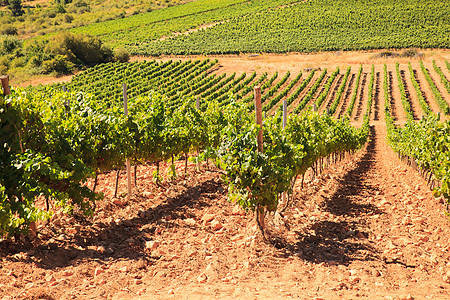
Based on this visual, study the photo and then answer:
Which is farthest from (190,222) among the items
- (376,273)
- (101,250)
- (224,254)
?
(376,273)

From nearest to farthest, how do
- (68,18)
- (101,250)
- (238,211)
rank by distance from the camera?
1. (101,250)
2. (238,211)
3. (68,18)

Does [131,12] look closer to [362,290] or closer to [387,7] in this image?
[387,7]

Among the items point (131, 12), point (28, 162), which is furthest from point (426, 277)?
point (131, 12)

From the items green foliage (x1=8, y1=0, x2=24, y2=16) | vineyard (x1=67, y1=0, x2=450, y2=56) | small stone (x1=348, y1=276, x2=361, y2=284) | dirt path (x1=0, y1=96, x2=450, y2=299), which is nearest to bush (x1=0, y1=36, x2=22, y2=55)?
vineyard (x1=67, y1=0, x2=450, y2=56)

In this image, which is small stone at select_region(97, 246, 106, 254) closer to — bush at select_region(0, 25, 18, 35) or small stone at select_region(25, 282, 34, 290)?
small stone at select_region(25, 282, 34, 290)

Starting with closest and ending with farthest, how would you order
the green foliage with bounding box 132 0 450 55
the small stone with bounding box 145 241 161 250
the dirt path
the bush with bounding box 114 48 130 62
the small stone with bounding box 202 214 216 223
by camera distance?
the dirt path, the small stone with bounding box 145 241 161 250, the small stone with bounding box 202 214 216 223, the bush with bounding box 114 48 130 62, the green foliage with bounding box 132 0 450 55

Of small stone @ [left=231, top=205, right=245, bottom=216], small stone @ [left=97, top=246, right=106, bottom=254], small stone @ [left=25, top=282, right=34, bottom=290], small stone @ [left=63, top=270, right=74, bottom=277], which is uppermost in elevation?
small stone @ [left=25, top=282, right=34, bottom=290]

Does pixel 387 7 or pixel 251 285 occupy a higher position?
pixel 387 7

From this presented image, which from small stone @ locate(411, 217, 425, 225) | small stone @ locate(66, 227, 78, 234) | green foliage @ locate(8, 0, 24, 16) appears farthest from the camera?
green foliage @ locate(8, 0, 24, 16)

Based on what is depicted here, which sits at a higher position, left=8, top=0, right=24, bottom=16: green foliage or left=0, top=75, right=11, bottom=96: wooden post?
left=8, top=0, right=24, bottom=16: green foliage

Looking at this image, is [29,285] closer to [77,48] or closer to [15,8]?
[77,48]

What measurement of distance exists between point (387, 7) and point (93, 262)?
122799 millimetres

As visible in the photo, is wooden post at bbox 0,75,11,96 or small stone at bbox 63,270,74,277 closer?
small stone at bbox 63,270,74,277

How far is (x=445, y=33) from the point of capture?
8575cm
